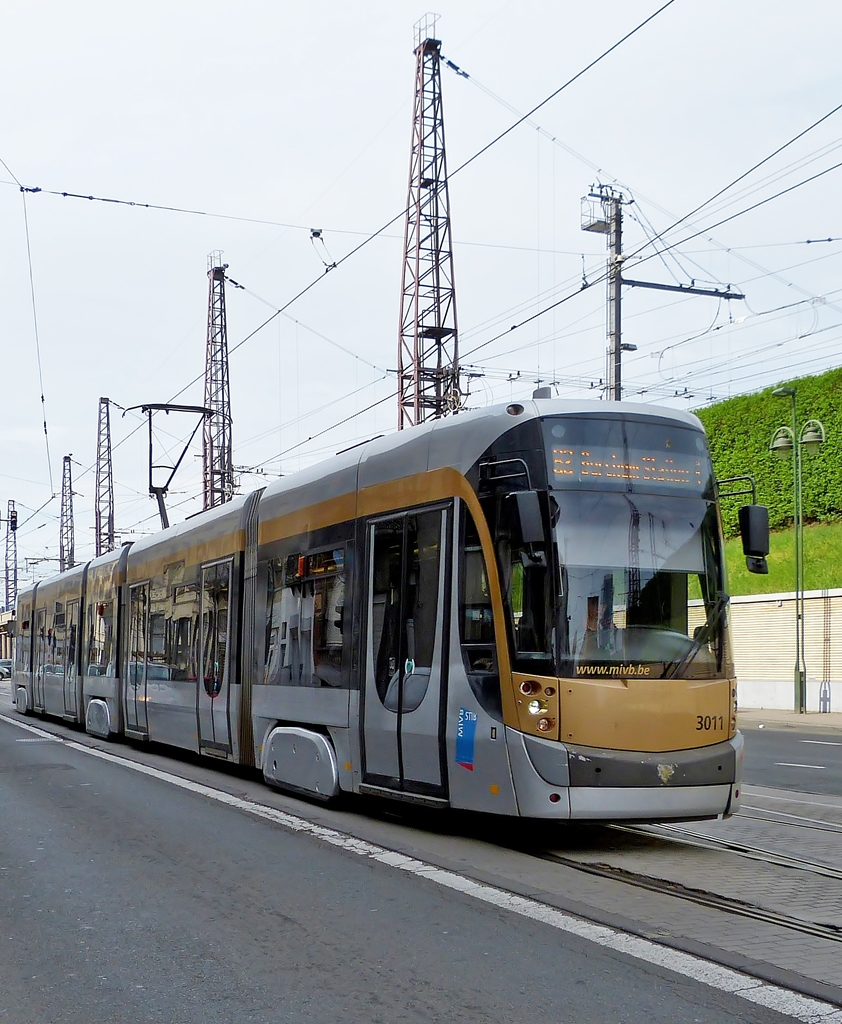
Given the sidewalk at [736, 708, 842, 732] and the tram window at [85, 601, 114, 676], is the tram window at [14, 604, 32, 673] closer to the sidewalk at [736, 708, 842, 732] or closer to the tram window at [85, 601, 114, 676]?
the tram window at [85, 601, 114, 676]

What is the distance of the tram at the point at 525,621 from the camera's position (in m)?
8.59

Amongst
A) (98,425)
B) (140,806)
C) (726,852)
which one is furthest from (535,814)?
(98,425)

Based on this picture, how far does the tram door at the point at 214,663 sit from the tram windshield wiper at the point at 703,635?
246 inches

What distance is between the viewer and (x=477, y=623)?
9055 millimetres

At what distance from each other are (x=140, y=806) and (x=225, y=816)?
1.21 metres

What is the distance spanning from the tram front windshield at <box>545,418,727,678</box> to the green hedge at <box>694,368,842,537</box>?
23.8 metres

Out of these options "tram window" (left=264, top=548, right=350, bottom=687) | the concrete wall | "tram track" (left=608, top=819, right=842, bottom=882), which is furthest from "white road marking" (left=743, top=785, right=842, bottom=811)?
the concrete wall

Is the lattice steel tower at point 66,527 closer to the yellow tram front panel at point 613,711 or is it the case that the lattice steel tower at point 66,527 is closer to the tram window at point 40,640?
the tram window at point 40,640

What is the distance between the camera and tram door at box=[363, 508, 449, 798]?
9422mm

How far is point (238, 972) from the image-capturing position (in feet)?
18.4

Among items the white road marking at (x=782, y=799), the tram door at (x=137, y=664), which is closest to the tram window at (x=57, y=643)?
the tram door at (x=137, y=664)

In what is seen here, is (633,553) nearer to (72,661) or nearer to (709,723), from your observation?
(709,723)

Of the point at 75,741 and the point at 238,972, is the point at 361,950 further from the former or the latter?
the point at 75,741

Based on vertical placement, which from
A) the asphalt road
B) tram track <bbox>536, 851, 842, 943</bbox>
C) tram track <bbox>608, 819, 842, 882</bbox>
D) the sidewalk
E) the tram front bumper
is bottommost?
the sidewalk
